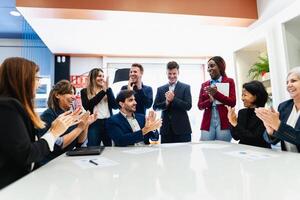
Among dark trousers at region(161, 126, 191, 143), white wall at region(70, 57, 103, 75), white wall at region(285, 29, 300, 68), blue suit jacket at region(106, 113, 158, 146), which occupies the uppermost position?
white wall at region(70, 57, 103, 75)

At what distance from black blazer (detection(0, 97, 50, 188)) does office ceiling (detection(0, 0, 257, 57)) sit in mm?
1898

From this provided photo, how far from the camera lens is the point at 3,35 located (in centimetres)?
416

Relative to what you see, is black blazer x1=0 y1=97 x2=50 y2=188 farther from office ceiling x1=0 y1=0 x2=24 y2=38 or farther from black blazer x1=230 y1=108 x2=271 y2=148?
office ceiling x1=0 y1=0 x2=24 y2=38

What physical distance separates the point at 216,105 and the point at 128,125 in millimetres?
840

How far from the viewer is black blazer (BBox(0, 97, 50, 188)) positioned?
0.84 metres

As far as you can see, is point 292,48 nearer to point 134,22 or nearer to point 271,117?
point 271,117

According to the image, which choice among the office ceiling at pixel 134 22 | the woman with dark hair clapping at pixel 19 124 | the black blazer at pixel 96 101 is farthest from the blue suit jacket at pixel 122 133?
the office ceiling at pixel 134 22

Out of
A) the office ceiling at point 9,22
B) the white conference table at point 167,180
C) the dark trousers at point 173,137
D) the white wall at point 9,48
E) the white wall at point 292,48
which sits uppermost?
the office ceiling at point 9,22

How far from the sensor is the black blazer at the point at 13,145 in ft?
2.77

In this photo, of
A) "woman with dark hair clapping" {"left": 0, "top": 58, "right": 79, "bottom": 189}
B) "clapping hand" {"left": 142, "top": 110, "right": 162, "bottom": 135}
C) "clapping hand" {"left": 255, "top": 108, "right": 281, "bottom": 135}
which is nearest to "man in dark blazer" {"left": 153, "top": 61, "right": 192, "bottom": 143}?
"clapping hand" {"left": 142, "top": 110, "right": 162, "bottom": 135}

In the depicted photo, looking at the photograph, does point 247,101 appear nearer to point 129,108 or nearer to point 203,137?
point 203,137

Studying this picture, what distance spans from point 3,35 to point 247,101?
14.4 ft

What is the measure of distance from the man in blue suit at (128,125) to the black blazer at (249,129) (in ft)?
1.99

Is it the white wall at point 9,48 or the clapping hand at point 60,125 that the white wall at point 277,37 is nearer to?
the clapping hand at point 60,125
